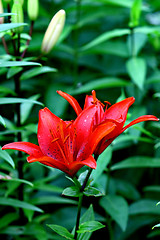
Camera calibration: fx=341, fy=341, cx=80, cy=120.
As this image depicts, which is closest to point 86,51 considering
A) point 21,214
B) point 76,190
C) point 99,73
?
point 99,73

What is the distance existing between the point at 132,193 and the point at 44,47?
0.60 m

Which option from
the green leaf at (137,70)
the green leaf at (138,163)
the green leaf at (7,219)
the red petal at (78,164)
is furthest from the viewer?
the green leaf at (137,70)

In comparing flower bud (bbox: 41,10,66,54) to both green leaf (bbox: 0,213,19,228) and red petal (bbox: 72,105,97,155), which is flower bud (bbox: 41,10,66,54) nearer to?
red petal (bbox: 72,105,97,155)

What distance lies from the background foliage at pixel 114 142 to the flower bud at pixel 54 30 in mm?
38

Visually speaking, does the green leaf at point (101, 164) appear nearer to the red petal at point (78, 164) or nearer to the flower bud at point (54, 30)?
the red petal at point (78, 164)

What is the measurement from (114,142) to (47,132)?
33cm

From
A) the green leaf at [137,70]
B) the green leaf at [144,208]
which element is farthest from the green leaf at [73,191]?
the green leaf at [137,70]

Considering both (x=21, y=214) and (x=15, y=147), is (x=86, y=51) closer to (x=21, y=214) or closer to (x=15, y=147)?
(x=21, y=214)

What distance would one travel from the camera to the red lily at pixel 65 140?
565mm

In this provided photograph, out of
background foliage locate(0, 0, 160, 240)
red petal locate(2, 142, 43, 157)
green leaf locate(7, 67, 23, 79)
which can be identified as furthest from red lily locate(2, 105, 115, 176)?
green leaf locate(7, 67, 23, 79)

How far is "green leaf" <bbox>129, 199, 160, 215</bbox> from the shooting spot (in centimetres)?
104

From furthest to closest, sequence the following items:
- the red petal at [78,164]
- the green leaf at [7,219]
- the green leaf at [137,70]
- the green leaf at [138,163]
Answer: the green leaf at [137,70], the green leaf at [138,163], the green leaf at [7,219], the red petal at [78,164]

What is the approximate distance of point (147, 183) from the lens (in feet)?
4.59

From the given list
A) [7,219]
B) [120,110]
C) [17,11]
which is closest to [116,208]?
[7,219]
